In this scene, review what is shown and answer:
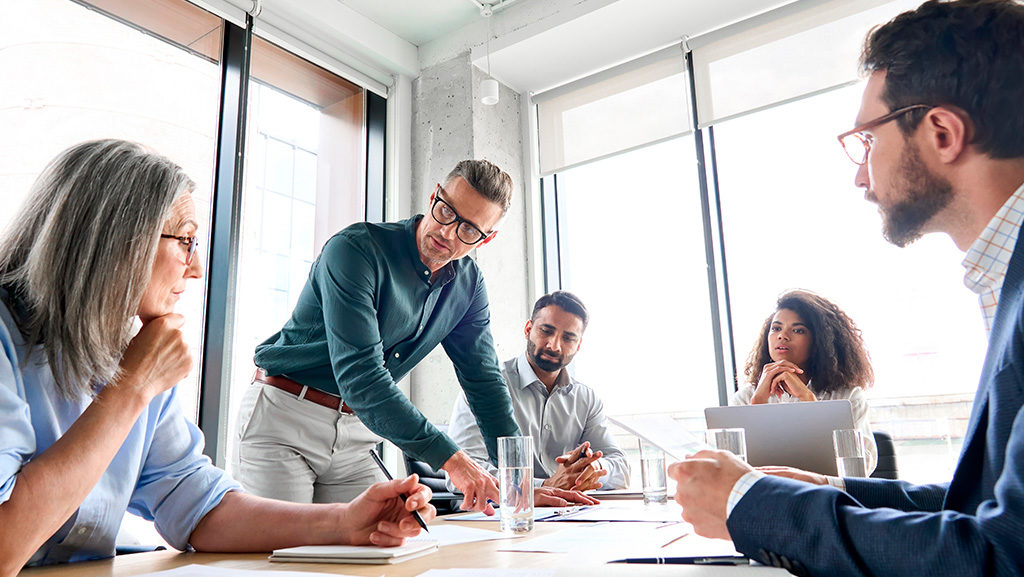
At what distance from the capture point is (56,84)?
2695mm

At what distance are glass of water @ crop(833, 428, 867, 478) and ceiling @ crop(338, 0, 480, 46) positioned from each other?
10.1 feet

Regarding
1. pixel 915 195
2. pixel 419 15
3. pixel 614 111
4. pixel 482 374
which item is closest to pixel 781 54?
pixel 614 111

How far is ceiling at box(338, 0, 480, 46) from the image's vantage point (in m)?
3.78

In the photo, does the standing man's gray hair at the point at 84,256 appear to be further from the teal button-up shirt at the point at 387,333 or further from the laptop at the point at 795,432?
the laptop at the point at 795,432

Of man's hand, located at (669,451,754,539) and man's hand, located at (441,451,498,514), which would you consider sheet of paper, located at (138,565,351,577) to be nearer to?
man's hand, located at (669,451,754,539)

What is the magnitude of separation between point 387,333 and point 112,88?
1.73m

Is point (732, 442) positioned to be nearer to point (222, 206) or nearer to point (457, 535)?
point (457, 535)

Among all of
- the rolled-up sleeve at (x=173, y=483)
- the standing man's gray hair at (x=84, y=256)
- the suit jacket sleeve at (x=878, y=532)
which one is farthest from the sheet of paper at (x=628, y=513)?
the standing man's gray hair at (x=84, y=256)

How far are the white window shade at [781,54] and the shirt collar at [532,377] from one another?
5.09ft

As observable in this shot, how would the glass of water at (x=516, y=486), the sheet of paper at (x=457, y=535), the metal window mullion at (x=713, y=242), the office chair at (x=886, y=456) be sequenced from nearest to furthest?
the sheet of paper at (x=457, y=535), the glass of water at (x=516, y=486), the office chair at (x=886, y=456), the metal window mullion at (x=713, y=242)

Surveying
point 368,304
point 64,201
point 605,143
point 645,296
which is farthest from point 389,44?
point 64,201

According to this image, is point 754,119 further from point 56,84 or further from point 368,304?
point 56,84

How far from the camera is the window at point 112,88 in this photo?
2.59 metres

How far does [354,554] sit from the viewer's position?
94 cm
